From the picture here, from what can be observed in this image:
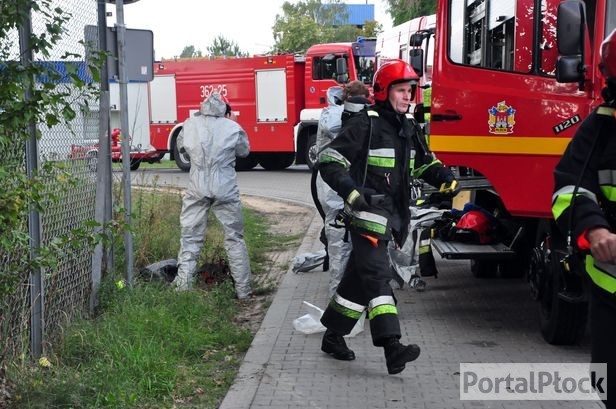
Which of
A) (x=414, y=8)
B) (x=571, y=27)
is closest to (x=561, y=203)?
(x=571, y=27)

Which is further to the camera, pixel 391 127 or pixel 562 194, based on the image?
pixel 391 127

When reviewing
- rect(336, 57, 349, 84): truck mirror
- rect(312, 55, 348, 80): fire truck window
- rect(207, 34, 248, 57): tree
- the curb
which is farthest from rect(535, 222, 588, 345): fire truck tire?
rect(207, 34, 248, 57): tree

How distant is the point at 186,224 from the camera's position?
8891 mm

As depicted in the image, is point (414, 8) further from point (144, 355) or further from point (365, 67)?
point (144, 355)

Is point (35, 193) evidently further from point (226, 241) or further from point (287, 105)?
point (287, 105)

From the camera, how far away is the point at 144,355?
6.21 m

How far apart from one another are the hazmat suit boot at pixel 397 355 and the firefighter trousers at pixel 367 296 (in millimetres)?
49

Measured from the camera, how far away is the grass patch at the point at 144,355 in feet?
17.9

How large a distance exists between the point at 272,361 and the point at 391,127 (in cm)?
169

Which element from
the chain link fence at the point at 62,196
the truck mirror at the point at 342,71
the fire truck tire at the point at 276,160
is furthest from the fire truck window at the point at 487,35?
the fire truck tire at the point at 276,160

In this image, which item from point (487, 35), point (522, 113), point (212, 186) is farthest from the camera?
point (212, 186)

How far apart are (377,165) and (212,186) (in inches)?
108

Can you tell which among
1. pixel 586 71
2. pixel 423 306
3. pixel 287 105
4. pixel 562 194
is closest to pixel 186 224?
pixel 423 306

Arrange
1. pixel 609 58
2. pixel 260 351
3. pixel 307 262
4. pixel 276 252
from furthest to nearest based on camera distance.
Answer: pixel 276 252, pixel 307 262, pixel 260 351, pixel 609 58
